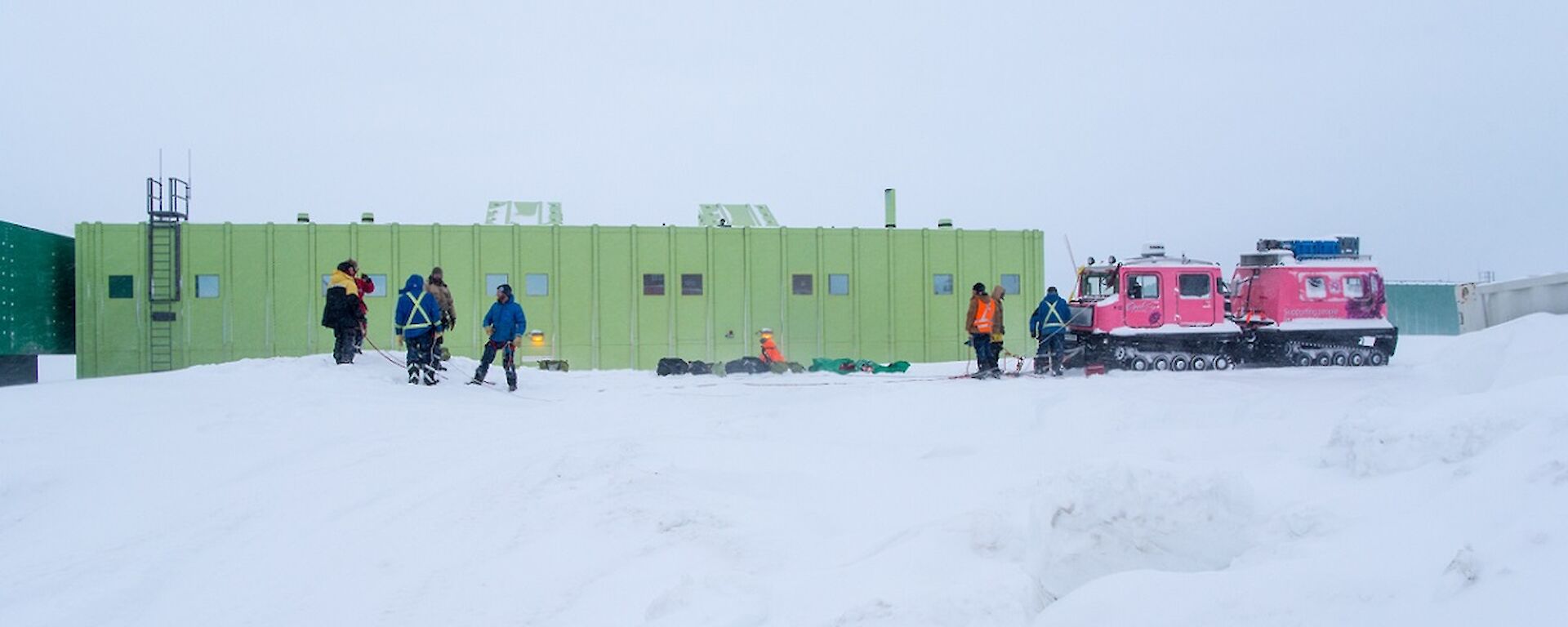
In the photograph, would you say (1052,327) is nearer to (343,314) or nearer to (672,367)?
(672,367)

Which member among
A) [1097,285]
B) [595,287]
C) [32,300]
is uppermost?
[595,287]

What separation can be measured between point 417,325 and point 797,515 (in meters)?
8.78

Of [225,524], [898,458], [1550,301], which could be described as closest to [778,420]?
[898,458]

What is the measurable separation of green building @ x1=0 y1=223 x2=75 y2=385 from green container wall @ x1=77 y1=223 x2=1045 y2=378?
37 centimetres

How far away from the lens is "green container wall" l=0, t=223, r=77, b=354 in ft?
57.9

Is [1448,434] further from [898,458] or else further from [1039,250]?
[1039,250]

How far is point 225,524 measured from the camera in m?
5.88

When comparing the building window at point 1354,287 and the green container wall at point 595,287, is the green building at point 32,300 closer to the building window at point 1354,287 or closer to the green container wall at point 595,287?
the green container wall at point 595,287

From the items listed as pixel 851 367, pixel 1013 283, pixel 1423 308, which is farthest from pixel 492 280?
pixel 1423 308

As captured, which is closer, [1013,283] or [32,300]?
[32,300]

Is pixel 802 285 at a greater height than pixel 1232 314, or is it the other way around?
pixel 802 285

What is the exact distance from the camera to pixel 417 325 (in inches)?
515

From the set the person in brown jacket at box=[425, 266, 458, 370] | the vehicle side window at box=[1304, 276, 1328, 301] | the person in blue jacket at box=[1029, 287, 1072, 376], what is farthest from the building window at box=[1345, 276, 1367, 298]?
the person in brown jacket at box=[425, 266, 458, 370]

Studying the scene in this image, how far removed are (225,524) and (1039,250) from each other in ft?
69.0
